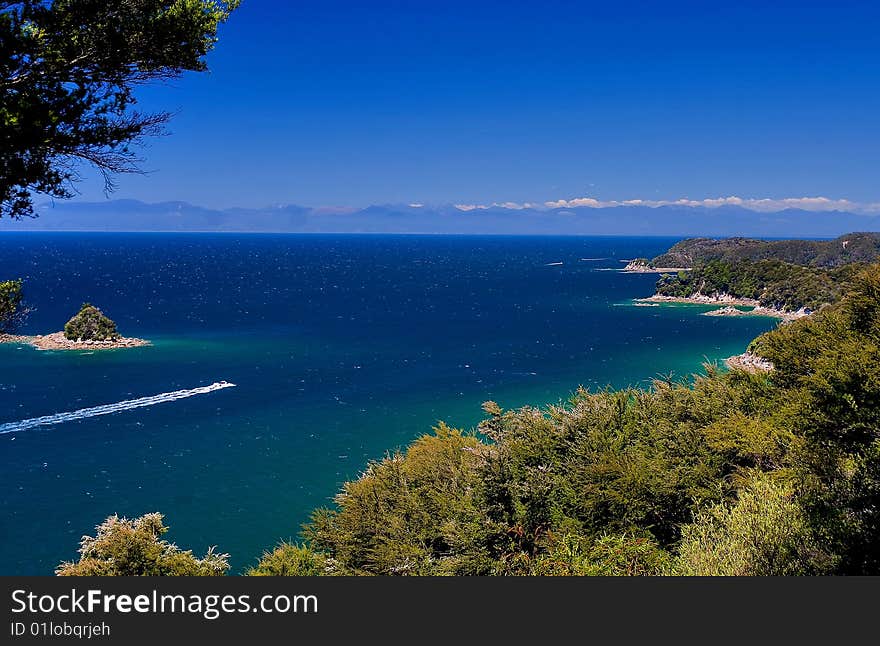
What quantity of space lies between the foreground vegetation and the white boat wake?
32.4 m

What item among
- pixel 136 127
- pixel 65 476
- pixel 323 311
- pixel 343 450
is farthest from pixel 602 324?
pixel 136 127

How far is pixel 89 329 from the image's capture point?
74.9m

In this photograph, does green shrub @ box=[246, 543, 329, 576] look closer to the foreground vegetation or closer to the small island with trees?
the foreground vegetation

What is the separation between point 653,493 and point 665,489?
339 millimetres

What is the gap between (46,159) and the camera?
Result: 28.0 feet

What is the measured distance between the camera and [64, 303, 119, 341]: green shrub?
74312 mm

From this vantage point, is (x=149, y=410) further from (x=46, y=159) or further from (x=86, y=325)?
(x=46, y=159)

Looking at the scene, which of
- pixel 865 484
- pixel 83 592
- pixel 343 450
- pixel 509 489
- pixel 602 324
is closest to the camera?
pixel 83 592

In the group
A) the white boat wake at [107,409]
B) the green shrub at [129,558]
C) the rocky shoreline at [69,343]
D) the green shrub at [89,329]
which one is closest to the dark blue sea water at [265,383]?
the white boat wake at [107,409]

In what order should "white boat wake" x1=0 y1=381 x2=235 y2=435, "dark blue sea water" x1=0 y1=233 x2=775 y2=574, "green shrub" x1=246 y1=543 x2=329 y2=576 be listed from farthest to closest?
"white boat wake" x1=0 y1=381 x2=235 y2=435 → "dark blue sea water" x1=0 y1=233 x2=775 y2=574 → "green shrub" x1=246 y1=543 x2=329 y2=576

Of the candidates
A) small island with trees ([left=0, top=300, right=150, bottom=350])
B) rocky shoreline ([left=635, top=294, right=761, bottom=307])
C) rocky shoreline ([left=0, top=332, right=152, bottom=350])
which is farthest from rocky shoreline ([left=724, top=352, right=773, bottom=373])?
small island with trees ([left=0, top=300, right=150, bottom=350])

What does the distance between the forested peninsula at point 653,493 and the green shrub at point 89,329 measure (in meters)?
59.2

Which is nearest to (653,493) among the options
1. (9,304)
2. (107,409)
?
(9,304)

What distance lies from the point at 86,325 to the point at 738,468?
75700 mm
